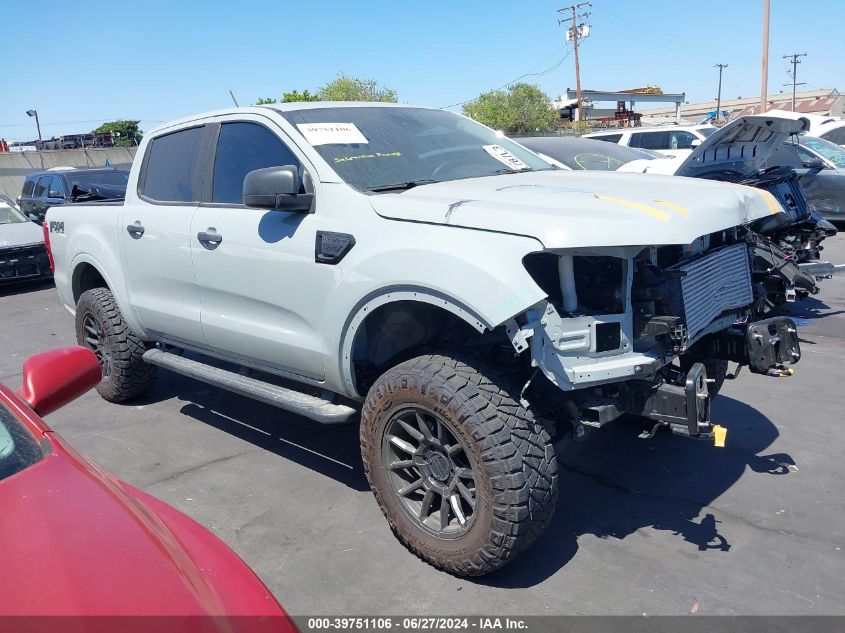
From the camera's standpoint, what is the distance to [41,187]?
1492cm

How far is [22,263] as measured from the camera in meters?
11.7

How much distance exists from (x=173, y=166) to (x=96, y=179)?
32.4 feet

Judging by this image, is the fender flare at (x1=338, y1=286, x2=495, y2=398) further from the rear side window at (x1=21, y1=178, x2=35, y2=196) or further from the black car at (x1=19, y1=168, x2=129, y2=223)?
the rear side window at (x1=21, y1=178, x2=35, y2=196)

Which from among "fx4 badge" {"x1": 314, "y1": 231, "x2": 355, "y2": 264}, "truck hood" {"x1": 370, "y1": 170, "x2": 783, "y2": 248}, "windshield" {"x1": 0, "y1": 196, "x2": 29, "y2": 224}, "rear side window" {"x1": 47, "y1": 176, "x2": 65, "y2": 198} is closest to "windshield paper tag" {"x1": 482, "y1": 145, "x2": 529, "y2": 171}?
"truck hood" {"x1": 370, "y1": 170, "x2": 783, "y2": 248}

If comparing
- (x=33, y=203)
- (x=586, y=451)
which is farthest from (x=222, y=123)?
(x=33, y=203)

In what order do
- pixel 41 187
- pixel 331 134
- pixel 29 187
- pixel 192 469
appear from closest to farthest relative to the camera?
1. pixel 331 134
2. pixel 192 469
3. pixel 41 187
4. pixel 29 187

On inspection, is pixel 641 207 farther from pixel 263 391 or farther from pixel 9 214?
pixel 9 214

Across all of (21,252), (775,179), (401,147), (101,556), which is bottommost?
(21,252)

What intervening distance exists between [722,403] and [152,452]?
12.9 feet

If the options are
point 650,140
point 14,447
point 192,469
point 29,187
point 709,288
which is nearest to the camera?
point 14,447

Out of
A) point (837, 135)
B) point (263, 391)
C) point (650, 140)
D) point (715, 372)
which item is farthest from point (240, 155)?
point (837, 135)

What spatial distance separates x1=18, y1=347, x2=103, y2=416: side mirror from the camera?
2.43 meters

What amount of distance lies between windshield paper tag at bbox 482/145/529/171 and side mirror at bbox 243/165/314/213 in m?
1.31

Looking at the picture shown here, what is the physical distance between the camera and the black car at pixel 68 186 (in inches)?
516
